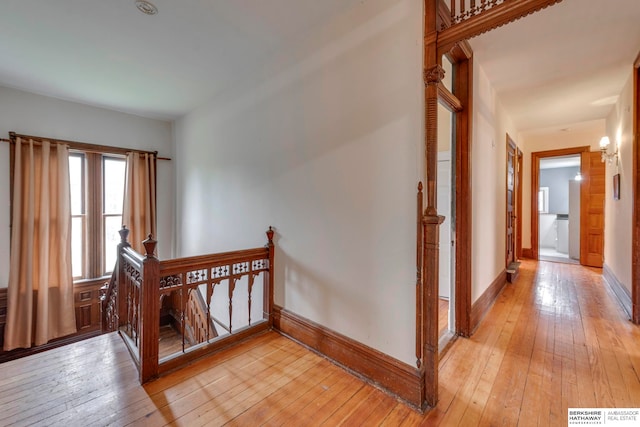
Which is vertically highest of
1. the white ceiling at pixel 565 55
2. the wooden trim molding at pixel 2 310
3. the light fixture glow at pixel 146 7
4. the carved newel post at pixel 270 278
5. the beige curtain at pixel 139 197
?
the light fixture glow at pixel 146 7

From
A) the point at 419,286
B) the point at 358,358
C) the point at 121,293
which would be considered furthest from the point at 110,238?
the point at 419,286

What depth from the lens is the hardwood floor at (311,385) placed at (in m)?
1.53

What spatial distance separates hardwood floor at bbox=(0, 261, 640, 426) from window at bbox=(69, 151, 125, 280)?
2195 millimetres

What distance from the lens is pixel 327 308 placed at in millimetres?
2146

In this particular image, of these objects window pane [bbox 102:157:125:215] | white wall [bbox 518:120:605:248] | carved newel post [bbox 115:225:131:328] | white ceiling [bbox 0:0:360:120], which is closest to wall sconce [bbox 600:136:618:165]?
white wall [bbox 518:120:605:248]

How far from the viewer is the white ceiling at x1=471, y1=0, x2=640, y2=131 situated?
198 centimetres

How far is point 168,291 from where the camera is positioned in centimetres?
202

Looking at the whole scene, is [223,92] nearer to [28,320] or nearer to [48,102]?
[48,102]

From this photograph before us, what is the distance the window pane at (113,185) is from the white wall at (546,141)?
7.10 meters

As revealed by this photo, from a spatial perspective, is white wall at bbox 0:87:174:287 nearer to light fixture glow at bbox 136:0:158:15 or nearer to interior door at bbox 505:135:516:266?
light fixture glow at bbox 136:0:158:15

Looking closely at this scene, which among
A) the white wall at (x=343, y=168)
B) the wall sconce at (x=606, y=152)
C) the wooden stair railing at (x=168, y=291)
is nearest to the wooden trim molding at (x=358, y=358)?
the white wall at (x=343, y=168)

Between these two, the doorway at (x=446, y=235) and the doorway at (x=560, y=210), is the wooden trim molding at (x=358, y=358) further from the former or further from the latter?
the doorway at (x=560, y=210)

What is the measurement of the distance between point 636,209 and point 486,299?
1585mm

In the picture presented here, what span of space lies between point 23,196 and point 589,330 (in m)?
6.40
